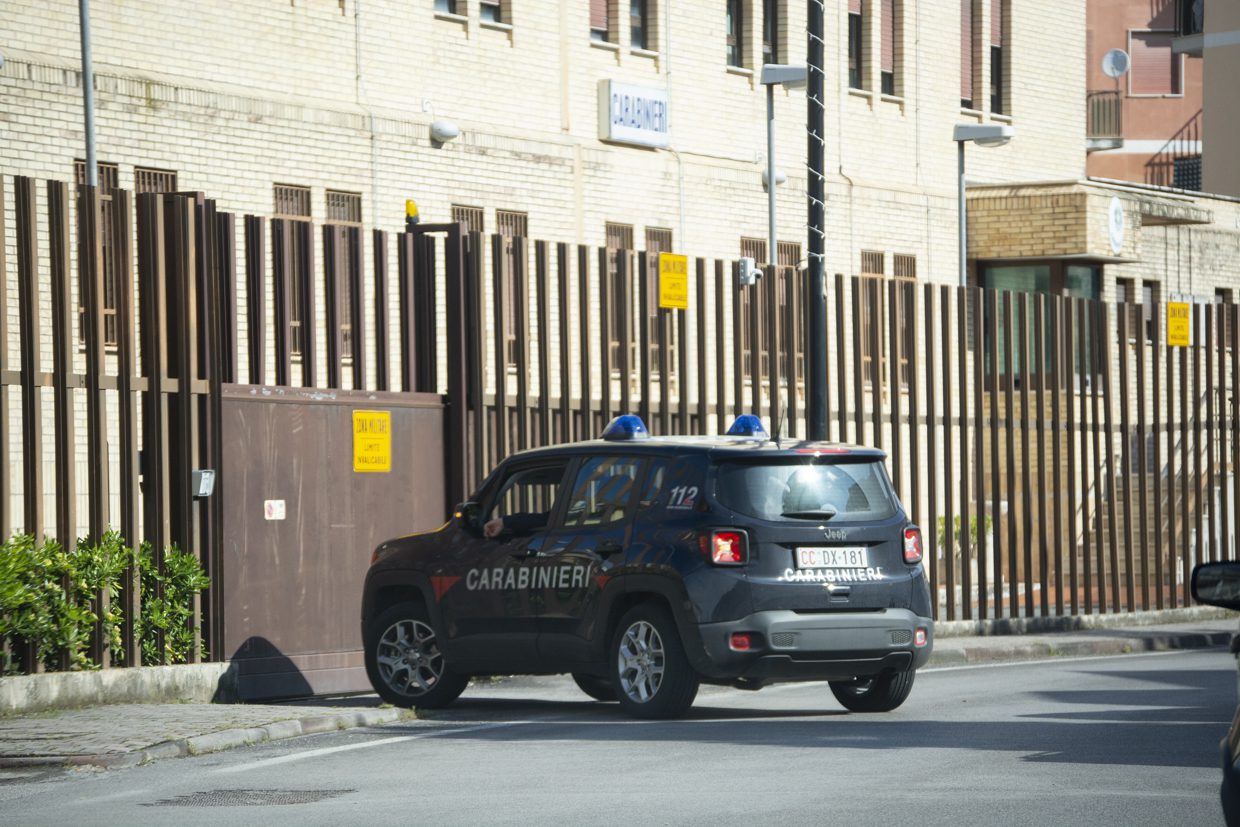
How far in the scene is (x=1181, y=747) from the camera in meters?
11.8

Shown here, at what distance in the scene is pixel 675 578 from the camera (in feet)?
45.3

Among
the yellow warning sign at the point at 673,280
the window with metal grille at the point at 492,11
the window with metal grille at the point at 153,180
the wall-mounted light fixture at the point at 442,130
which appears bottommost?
the yellow warning sign at the point at 673,280

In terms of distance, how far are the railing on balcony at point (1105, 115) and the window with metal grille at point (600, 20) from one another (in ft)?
123

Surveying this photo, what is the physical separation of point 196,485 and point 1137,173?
57.9 metres

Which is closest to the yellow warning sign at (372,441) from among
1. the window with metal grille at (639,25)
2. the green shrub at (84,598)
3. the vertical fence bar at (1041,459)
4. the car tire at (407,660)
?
the green shrub at (84,598)

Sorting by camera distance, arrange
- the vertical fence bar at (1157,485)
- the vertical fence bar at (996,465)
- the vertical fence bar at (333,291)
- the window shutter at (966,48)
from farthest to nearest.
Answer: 1. the window shutter at (966,48)
2. the vertical fence bar at (1157,485)
3. the vertical fence bar at (996,465)
4. the vertical fence bar at (333,291)

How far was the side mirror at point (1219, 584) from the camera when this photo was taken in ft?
19.4

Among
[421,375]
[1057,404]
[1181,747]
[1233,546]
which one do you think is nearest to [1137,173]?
[1233,546]

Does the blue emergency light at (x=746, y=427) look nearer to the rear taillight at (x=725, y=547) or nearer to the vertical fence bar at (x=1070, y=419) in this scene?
the rear taillight at (x=725, y=547)

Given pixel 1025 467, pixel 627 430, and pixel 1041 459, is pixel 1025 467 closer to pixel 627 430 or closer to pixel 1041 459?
pixel 1041 459

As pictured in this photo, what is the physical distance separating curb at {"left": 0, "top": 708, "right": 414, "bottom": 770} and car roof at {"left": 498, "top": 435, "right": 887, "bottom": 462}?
7.28ft

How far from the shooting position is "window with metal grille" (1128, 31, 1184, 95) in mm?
71125

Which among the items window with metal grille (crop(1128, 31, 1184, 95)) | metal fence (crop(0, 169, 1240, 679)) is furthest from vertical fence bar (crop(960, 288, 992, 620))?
window with metal grille (crop(1128, 31, 1184, 95))

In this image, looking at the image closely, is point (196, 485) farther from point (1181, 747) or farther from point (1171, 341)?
point (1171, 341)
